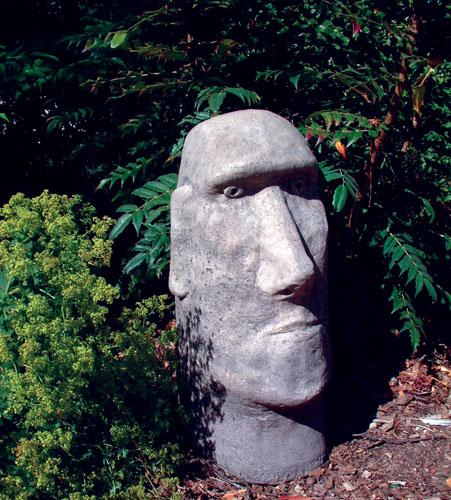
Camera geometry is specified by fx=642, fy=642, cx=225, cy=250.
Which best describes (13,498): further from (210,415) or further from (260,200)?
(260,200)

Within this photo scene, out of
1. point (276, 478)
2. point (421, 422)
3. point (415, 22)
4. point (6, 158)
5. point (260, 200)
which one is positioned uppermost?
point (415, 22)

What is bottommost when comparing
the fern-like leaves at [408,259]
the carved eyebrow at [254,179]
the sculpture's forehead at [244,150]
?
the fern-like leaves at [408,259]

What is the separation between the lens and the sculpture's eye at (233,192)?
9.00 feet

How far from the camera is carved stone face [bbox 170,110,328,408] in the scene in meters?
2.71

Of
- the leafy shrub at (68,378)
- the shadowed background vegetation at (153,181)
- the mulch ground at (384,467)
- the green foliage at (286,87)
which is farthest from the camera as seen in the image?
the green foliage at (286,87)

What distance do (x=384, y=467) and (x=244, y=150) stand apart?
176 cm

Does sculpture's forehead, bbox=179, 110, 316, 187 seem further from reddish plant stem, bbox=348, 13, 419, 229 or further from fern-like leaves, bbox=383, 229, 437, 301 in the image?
fern-like leaves, bbox=383, 229, 437, 301

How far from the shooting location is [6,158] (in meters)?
4.64

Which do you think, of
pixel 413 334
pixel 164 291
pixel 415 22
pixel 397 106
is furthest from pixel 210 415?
pixel 415 22

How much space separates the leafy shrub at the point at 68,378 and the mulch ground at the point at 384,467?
331mm

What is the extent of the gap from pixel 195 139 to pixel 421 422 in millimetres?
2078

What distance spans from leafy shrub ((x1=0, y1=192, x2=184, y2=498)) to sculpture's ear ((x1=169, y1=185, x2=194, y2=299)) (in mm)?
156

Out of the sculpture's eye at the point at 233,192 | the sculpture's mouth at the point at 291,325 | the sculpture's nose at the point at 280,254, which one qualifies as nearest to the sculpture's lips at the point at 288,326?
the sculpture's mouth at the point at 291,325

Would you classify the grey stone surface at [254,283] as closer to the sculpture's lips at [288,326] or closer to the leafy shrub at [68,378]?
the sculpture's lips at [288,326]
